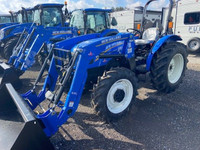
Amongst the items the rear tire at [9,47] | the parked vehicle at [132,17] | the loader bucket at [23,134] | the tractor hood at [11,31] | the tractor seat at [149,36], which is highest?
the parked vehicle at [132,17]

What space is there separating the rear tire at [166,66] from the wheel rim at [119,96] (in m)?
1.04

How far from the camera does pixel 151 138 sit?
2.99 m

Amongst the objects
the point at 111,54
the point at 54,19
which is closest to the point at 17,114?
the point at 111,54

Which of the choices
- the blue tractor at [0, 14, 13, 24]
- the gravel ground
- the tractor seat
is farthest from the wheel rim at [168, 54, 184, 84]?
the blue tractor at [0, 14, 13, 24]

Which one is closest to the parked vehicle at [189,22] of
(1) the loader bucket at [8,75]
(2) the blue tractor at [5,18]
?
(1) the loader bucket at [8,75]

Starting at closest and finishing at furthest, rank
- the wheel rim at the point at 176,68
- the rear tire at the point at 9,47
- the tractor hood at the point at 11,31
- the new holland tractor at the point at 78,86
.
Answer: the new holland tractor at the point at 78,86 → the wheel rim at the point at 176,68 → the rear tire at the point at 9,47 → the tractor hood at the point at 11,31

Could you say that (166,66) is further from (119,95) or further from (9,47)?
(9,47)

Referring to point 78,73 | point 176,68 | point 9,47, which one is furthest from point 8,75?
point 176,68

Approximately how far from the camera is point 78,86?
2.86 metres

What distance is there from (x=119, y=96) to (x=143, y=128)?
0.73 m

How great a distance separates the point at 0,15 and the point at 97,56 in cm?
1329

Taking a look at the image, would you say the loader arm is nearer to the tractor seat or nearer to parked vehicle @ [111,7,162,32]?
the tractor seat

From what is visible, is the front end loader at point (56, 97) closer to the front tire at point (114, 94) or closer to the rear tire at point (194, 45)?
the front tire at point (114, 94)

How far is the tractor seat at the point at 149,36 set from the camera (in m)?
4.75
